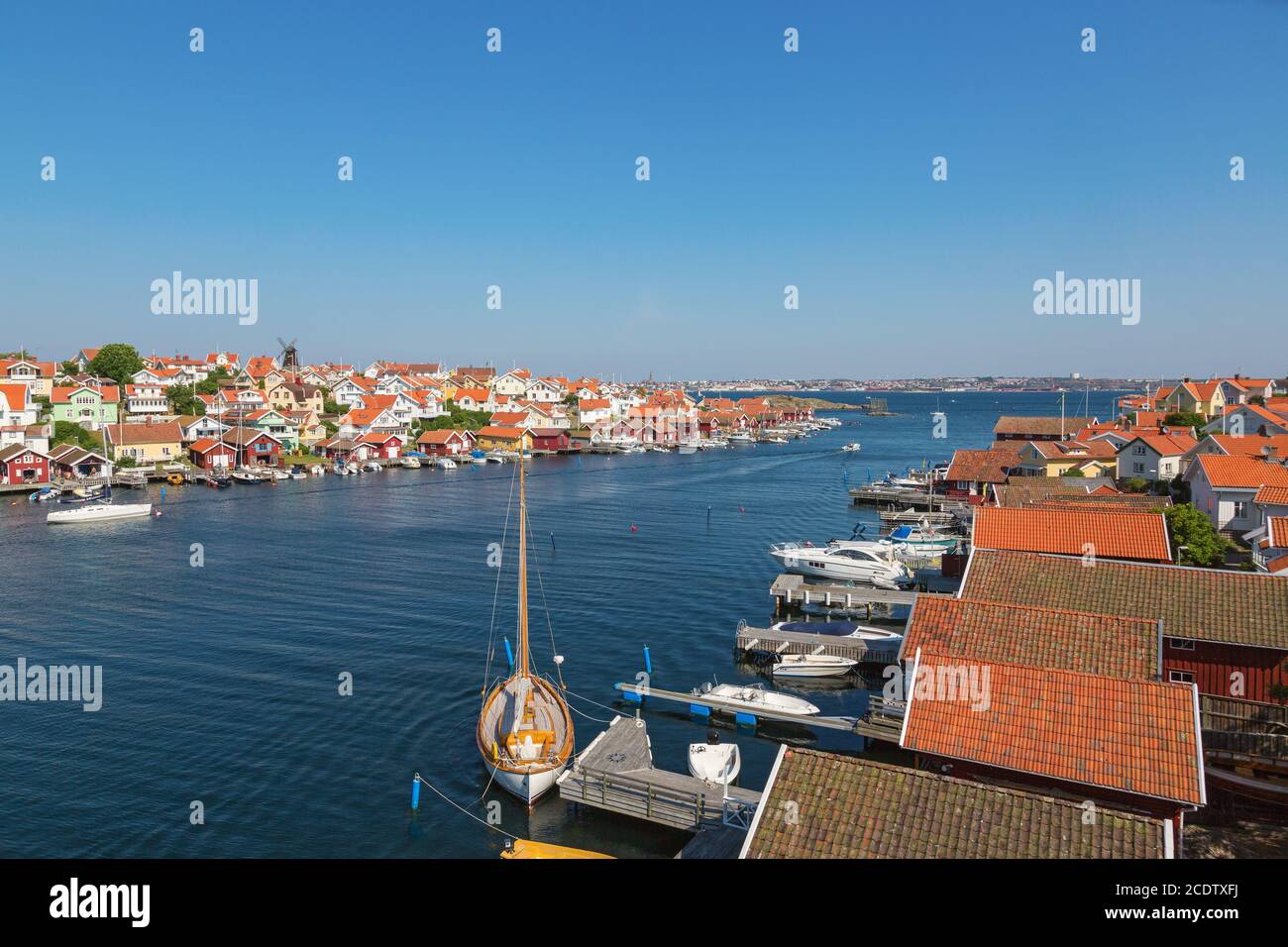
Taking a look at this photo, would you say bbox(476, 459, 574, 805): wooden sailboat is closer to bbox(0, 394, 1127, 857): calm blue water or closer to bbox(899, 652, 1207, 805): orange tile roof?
bbox(0, 394, 1127, 857): calm blue water

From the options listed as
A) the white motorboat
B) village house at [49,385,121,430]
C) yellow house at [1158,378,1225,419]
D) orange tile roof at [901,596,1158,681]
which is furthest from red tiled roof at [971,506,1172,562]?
village house at [49,385,121,430]

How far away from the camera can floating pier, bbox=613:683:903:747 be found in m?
18.0

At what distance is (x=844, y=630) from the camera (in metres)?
28.0

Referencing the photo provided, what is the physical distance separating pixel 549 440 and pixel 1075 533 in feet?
260

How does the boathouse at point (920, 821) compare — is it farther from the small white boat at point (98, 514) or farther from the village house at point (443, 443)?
the village house at point (443, 443)

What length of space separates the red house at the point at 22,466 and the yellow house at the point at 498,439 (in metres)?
40.3

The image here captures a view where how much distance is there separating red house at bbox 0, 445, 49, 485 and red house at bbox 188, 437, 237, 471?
37.9ft

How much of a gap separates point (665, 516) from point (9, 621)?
3393 cm

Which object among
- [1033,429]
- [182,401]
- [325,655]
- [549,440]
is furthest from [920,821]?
[182,401]

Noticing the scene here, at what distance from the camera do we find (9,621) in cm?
2908

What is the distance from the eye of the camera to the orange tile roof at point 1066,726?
1195 centimetres

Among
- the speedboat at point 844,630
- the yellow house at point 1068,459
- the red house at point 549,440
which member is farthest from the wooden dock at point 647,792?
the red house at point 549,440

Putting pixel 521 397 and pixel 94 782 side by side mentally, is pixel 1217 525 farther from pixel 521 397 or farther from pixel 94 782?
pixel 521 397
